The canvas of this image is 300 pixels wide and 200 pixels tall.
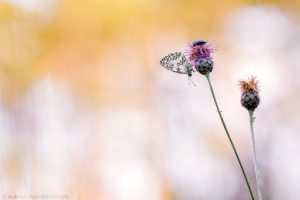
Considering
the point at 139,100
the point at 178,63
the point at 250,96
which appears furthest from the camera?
the point at 139,100

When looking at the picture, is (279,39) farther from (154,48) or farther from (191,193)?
(191,193)

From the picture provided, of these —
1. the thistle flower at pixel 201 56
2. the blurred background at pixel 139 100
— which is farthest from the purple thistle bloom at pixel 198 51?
the blurred background at pixel 139 100

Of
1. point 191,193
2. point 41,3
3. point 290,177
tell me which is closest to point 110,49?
point 41,3

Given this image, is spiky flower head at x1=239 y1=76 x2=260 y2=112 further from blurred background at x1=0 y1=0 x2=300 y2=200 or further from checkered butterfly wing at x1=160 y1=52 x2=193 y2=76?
blurred background at x1=0 y1=0 x2=300 y2=200

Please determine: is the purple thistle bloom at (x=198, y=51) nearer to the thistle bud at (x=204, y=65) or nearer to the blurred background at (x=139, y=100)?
the thistle bud at (x=204, y=65)

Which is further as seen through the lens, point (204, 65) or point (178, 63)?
point (178, 63)

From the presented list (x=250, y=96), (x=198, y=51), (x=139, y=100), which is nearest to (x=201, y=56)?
(x=198, y=51)

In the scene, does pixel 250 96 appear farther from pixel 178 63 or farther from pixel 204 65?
pixel 178 63
